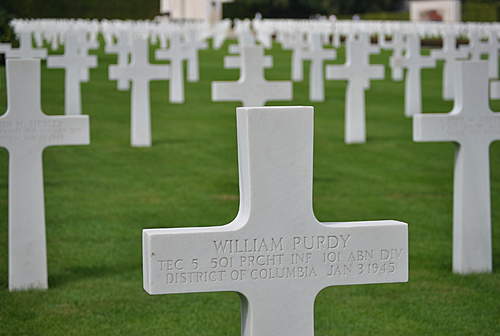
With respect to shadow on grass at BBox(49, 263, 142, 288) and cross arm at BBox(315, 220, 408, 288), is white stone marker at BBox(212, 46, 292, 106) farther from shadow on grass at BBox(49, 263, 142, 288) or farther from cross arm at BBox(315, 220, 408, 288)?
cross arm at BBox(315, 220, 408, 288)

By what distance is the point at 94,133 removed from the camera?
15609 mm

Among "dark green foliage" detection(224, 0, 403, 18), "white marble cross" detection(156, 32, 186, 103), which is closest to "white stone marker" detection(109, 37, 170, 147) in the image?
"white marble cross" detection(156, 32, 186, 103)

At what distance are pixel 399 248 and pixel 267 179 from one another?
1.98 ft

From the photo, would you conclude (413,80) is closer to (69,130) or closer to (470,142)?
(470,142)

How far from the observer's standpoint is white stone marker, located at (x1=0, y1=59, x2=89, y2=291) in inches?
257

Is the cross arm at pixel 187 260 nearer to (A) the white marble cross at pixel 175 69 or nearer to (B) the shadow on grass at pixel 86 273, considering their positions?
(B) the shadow on grass at pixel 86 273

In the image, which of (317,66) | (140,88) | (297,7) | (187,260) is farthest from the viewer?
(297,7)

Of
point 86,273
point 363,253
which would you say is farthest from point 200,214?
point 363,253

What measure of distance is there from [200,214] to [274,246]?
5.42m

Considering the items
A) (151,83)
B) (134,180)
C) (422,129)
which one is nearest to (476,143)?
(422,129)

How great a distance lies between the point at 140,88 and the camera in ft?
47.1

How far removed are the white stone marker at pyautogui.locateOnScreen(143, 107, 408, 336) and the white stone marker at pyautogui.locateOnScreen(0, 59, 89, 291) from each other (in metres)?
2.69

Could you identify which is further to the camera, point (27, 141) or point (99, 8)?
point (99, 8)

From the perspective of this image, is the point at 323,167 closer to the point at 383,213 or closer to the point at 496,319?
the point at 383,213
